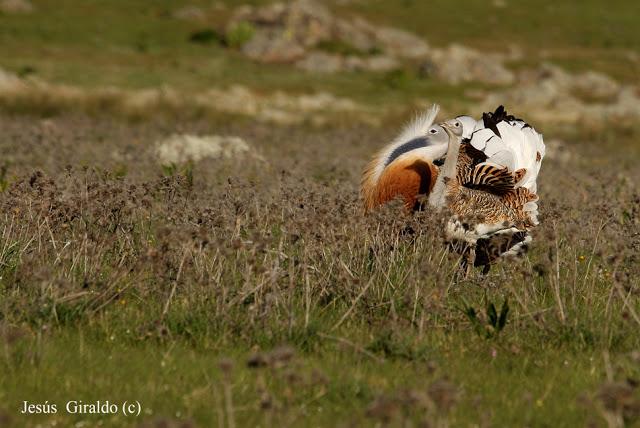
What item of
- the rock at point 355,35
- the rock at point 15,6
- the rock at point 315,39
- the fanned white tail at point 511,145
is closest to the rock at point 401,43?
the rock at point 315,39

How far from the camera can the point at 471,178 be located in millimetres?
8695

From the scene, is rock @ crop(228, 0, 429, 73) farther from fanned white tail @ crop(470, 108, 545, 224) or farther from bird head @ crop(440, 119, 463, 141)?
bird head @ crop(440, 119, 463, 141)

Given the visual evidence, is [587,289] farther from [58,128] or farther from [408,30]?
[408,30]

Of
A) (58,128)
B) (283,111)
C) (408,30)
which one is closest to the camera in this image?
(58,128)

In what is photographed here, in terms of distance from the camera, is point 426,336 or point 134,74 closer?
point 426,336

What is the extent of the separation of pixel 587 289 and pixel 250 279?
104 inches

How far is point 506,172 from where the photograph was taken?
8797mm

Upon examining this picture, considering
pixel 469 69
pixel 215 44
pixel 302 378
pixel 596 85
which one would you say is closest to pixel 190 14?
pixel 215 44

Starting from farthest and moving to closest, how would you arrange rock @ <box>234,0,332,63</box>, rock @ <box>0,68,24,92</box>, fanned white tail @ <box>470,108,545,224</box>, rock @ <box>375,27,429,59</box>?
1. rock @ <box>375,27,429,59</box>
2. rock @ <box>234,0,332,63</box>
3. rock @ <box>0,68,24,92</box>
4. fanned white tail @ <box>470,108,545,224</box>

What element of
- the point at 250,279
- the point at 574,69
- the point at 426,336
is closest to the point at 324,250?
the point at 250,279

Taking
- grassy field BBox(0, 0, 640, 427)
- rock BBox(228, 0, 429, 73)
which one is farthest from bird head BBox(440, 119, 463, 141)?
rock BBox(228, 0, 429, 73)

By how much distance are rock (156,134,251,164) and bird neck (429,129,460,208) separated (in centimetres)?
909

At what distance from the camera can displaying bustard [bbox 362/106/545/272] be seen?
26.2ft

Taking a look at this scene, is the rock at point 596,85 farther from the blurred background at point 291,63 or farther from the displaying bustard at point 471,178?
the displaying bustard at point 471,178
